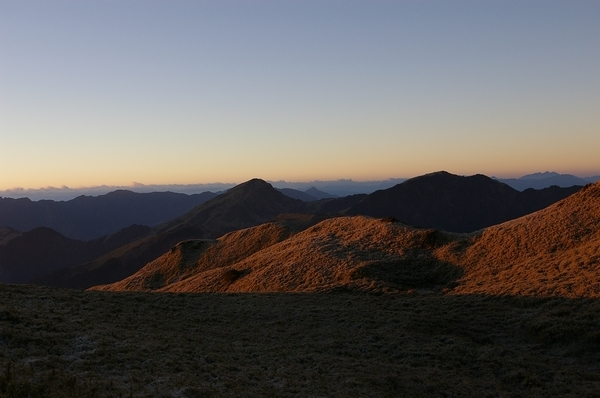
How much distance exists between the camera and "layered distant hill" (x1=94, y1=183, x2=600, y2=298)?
27.0 m

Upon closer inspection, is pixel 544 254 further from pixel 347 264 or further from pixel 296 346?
pixel 296 346

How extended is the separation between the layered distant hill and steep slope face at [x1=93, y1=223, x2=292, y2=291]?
34.0ft

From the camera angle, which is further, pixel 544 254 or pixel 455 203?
pixel 455 203

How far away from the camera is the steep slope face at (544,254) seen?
971 inches

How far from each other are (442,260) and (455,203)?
164m

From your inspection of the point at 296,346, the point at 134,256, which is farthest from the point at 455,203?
the point at 296,346

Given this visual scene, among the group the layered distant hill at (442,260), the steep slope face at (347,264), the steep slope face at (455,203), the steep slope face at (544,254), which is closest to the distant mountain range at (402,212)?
the steep slope face at (455,203)

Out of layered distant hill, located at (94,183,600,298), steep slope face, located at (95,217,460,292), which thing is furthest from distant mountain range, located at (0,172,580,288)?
layered distant hill, located at (94,183,600,298)

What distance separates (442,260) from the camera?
3575cm

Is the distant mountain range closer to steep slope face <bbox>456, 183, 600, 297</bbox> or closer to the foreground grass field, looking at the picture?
steep slope face <bbox>456, 183, 600, 297</bbox>

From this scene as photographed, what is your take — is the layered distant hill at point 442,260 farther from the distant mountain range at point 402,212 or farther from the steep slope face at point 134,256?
the distant mountain range at point 402,212

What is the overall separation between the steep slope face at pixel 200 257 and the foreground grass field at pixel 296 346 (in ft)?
103

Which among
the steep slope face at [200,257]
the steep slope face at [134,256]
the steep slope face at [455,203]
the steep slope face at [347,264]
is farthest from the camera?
the steep slope face at [455,203]

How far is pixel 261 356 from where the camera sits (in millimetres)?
16391
